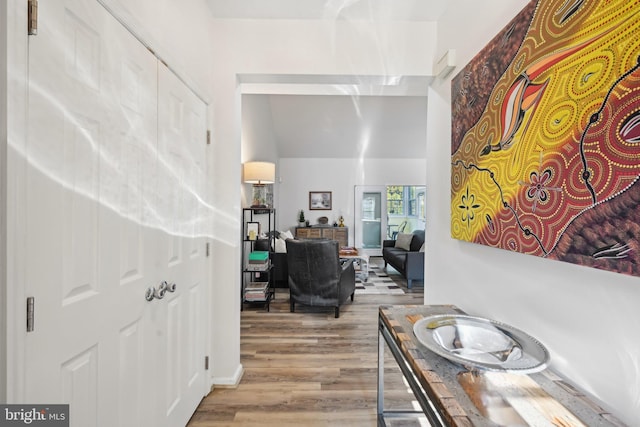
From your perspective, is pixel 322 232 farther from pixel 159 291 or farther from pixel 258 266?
pixel 159 291

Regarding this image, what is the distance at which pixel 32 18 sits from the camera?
2.44 feet

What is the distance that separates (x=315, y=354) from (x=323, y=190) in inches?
199

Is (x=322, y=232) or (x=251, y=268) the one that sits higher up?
(x=322, y=232)

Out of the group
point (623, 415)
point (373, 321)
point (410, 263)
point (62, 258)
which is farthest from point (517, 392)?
point (410, 263)

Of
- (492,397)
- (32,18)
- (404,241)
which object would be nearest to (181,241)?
(32,18)

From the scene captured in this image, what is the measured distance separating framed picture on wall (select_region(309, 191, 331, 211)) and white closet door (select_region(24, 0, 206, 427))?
573 cm

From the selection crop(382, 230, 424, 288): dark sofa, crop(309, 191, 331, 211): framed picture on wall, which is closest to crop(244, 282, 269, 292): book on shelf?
crop(382, 230, 424, 288): dark sofa

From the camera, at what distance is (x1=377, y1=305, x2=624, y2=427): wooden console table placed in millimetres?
732

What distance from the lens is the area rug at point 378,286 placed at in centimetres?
435

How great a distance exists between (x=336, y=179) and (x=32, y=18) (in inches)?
260

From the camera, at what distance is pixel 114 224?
107 cm

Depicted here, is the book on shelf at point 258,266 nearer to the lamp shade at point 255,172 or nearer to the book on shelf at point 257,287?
the book on shelf at point 257,287

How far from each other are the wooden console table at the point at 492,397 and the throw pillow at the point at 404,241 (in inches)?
184

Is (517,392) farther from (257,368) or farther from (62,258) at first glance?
(257,368)
